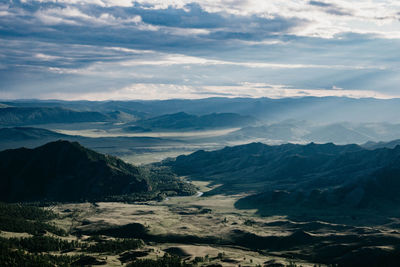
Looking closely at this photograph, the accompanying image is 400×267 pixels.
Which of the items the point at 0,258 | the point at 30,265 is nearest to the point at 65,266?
the point at 30,265

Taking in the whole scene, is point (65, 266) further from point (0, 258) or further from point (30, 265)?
point (0, 258)
